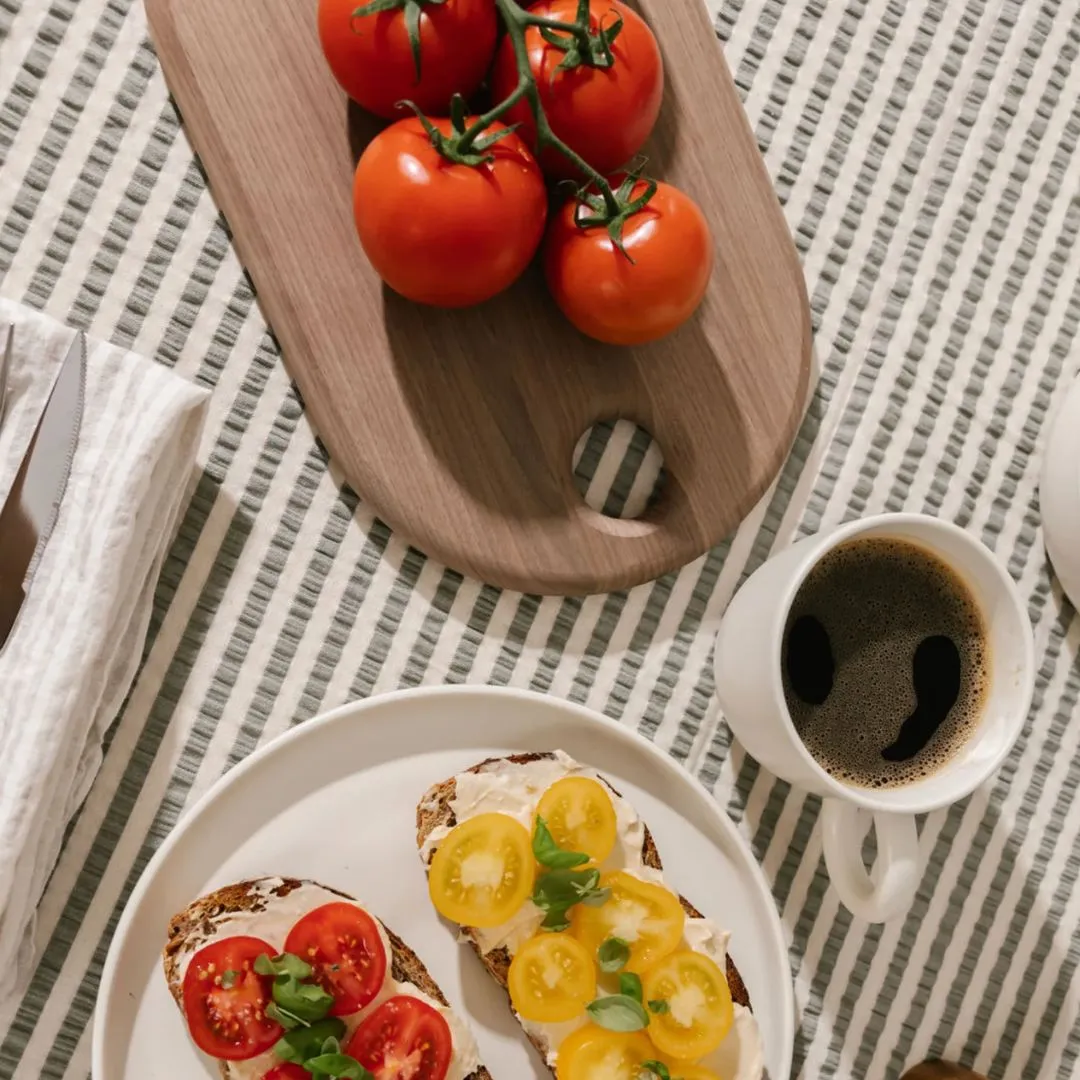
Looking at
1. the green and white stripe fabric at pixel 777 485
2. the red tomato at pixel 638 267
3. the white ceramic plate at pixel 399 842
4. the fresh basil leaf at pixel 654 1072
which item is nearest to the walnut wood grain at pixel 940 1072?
the green and white stripe fabric at pixel 777 485

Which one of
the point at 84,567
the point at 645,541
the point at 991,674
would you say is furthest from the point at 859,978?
the point at 84,567

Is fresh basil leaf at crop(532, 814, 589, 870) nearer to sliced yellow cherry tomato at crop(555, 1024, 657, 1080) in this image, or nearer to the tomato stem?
sliced yellow cherry tomato at crop(555, 1024, 657, 1080)

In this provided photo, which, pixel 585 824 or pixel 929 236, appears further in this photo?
pixel 929 236

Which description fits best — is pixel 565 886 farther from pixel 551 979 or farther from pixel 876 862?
pixel 876 862

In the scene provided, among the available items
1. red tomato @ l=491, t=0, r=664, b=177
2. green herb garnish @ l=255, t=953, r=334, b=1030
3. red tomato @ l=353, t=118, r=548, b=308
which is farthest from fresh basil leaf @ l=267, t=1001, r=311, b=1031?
red tomato @ l=491, t=0, r=664, b=177

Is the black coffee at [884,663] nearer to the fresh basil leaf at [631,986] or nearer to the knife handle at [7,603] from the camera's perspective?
the fresh basil leaf at [631,986]

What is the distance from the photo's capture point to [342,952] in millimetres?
702

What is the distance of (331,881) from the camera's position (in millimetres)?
761

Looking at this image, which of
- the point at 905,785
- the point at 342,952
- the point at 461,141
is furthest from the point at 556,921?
the point at 461,141

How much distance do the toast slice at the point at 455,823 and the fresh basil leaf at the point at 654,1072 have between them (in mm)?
66

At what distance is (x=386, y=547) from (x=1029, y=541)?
0.51m

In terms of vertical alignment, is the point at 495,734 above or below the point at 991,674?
below

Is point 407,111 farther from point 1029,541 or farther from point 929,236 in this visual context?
point 1029,541

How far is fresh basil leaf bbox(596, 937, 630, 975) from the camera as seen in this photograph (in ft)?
2.34
